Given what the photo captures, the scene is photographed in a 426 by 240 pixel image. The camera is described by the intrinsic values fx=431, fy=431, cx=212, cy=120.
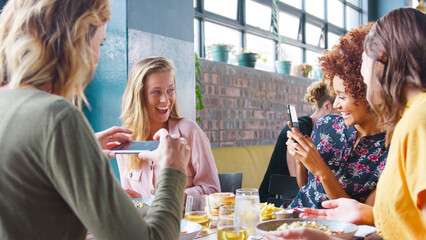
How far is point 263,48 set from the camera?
588 cm

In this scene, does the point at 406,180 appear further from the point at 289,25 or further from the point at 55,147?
the point at 289,25

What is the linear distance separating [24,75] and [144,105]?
1646mm

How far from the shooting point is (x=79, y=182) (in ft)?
2.55

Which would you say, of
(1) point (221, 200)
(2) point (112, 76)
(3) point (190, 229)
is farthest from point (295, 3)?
(3) point (190, 229)

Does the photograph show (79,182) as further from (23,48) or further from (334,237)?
(334,237)

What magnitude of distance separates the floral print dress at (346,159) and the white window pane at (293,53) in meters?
4.05

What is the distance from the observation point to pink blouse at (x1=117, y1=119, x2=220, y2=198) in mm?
2301

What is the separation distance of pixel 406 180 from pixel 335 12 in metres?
7.33

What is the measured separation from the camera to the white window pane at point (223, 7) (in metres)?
4.98

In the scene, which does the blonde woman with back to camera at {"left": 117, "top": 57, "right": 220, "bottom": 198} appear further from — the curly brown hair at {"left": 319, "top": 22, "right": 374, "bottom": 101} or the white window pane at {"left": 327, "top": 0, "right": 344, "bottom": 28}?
the white window pane at {"left": 327, "top": 0, "right": 344, "bottom": 28}

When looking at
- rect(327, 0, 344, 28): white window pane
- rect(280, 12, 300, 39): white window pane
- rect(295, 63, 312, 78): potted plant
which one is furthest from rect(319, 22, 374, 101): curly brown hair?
rect(327, 0, 344, 28): white window pane

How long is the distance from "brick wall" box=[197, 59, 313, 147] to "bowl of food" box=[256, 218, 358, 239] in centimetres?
281

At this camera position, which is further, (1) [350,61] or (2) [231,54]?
(2) [231,54]

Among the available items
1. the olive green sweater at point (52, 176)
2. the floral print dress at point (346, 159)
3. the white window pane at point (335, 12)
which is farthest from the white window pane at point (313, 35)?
the olive green sweater at point (52, 176)
